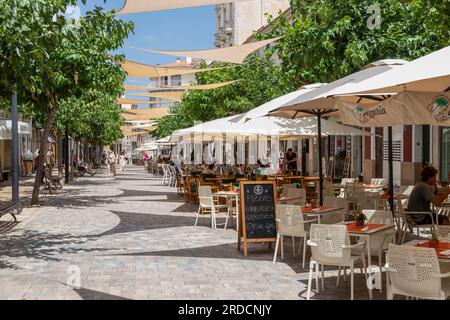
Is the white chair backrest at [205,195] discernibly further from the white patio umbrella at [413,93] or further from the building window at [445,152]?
the building window at [445,152]

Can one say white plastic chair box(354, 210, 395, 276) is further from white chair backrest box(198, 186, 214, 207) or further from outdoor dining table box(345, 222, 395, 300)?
white chair backrest box(198, 186, 214, 207)

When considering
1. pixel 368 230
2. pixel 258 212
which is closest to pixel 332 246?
pixel 368 230

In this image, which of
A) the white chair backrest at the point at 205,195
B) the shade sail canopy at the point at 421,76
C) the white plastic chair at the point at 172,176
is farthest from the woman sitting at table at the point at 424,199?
the white plastic chair at the point at 172,176

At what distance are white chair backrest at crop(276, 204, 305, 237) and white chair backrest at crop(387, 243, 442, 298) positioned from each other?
3.21 m

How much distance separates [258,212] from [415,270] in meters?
4.40

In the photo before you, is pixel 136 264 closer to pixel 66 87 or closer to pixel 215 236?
pixel 215 236

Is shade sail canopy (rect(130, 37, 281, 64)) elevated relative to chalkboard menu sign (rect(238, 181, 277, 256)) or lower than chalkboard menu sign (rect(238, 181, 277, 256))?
elevated

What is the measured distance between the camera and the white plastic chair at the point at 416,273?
202 inches

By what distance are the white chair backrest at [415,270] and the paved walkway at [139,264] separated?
1.62 m

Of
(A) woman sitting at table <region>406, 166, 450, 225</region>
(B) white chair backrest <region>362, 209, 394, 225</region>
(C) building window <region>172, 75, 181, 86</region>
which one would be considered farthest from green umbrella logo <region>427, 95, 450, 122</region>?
(C) building window <region>172, 75, 181, 86</region>

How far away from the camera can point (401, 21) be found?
13922mm

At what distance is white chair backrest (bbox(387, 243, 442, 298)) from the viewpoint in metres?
5.13
